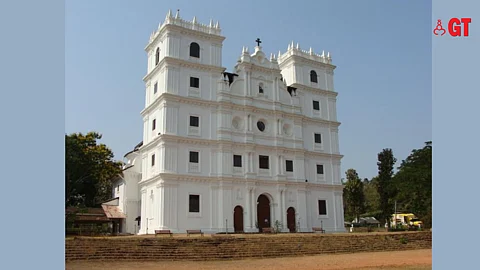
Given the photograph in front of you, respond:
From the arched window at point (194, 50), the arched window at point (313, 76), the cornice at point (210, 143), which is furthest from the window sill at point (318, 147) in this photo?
the arched window at point (194, 50)

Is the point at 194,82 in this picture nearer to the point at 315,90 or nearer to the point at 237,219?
the point at 237,219

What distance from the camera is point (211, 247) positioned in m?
20.8

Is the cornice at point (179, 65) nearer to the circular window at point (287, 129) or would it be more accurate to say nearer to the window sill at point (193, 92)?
the window sill at point (193, 92)

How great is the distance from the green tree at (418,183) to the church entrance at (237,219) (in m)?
14.2

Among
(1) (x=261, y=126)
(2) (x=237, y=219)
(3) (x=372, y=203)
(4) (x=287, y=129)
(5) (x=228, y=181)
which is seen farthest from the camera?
(3) (x=372, y=203)

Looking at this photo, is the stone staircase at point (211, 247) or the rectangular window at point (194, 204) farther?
the rectangular window at point (194, 204)

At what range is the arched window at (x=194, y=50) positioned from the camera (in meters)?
33.2

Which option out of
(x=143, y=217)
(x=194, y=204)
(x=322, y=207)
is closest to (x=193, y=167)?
(x=194, y=204)

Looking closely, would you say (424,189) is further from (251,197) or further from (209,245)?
(209,245)

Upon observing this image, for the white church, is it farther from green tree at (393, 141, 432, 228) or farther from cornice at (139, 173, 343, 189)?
green tree at (393, 141, 432, 228)

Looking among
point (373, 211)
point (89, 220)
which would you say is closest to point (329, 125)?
point (89, 220)

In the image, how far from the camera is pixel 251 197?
108 feet

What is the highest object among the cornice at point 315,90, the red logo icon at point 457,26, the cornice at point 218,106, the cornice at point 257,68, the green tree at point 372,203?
the cornice at point 257,68

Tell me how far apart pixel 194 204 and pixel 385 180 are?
79.6ft
